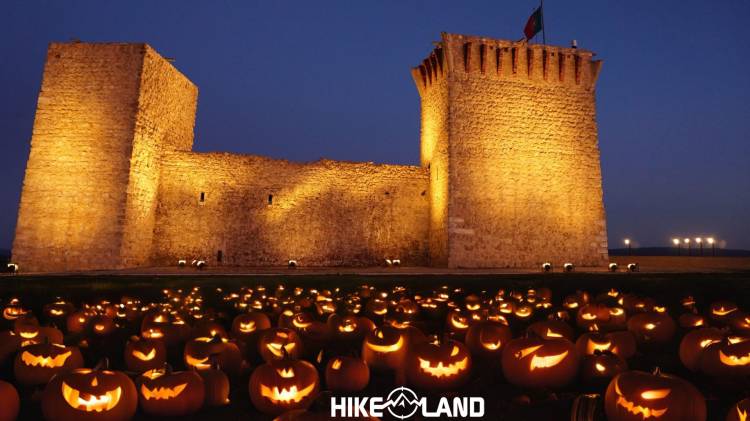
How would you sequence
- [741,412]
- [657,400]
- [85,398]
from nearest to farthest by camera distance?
[741,412] → [657,400] → [85,398]

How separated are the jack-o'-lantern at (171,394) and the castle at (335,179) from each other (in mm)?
12954

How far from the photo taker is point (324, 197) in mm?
17078

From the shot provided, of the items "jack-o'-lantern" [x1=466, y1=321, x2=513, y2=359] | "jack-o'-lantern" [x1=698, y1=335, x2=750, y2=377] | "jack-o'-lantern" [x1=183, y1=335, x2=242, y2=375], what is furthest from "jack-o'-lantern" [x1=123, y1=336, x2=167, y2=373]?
"jack-o'-lantern" [x1=698, y1=335, x2=750, y2=377]

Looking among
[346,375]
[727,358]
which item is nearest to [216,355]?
[346,375]

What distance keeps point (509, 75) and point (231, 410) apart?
16488 mm

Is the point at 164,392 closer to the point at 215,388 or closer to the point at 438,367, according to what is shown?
the point at 215,388

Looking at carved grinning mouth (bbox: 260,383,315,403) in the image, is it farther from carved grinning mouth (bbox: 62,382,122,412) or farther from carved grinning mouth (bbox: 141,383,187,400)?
carved grinning mouth (bbox: 62,382,122,412)

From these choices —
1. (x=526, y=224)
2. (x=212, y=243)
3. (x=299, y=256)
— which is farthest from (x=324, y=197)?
(x=526, y=224)

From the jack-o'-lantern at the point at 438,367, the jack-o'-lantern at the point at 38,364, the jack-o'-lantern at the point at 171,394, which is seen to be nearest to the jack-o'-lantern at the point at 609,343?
the jack-o'-lantern at the point at 438,367

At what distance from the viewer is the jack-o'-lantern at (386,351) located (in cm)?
327

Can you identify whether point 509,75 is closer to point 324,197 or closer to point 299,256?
point 324,197

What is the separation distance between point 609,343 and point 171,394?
9.74 feet

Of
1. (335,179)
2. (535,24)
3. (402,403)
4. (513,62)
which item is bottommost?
(402,403)

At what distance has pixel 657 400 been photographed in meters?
2.09
